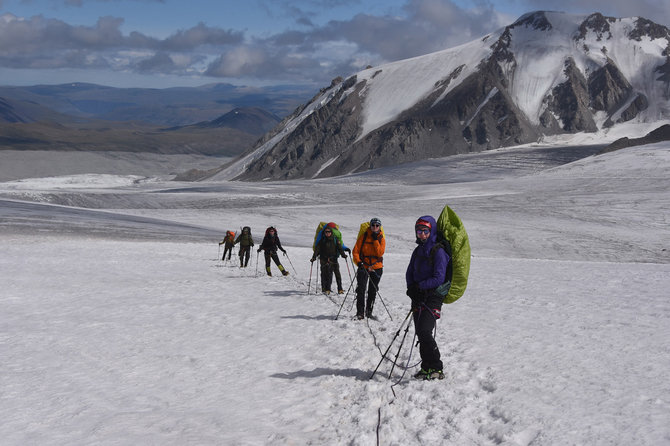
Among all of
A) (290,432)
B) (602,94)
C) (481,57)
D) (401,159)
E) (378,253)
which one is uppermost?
(481,57)

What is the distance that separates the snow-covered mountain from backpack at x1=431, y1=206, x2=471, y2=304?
12116 centimetres

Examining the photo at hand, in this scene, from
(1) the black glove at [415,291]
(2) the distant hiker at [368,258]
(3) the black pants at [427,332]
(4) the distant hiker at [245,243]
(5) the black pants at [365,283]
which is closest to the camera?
(3) the black pants at [427,332]

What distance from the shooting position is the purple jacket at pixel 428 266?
731 centimetres

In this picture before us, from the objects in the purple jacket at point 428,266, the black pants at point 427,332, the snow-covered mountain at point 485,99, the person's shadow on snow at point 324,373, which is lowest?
the person's shadow on snow at point 324,373

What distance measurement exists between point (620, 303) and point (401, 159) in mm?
117087

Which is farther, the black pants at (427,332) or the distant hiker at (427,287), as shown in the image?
the black pants at (427,332)

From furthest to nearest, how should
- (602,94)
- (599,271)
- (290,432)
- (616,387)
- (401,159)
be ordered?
(602,94) < (401,159) < (599,271) < (616,387) < (290,432)

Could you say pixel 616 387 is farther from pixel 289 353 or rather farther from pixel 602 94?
pixel 602 94

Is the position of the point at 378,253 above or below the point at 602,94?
below

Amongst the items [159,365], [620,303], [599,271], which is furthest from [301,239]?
[159,365]

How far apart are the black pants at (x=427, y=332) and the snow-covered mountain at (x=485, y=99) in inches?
4768

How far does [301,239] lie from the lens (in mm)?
35000

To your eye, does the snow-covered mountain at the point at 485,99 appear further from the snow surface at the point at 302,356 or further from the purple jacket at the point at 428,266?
the purple jacket at the point at 428,266

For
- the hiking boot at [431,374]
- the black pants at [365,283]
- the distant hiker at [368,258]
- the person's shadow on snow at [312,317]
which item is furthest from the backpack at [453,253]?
the person's shadow on snow at [312,317]
